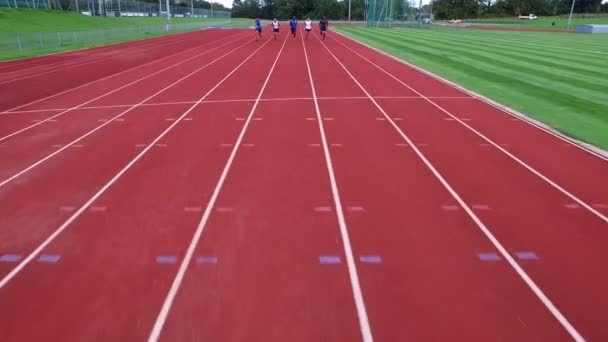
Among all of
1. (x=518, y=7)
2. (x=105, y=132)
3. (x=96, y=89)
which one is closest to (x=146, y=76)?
(x=96, y=89)

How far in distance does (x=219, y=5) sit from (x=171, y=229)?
164m

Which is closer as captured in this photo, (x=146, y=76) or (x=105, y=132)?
(x=105, y=132)

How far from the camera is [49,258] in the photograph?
4691 mm

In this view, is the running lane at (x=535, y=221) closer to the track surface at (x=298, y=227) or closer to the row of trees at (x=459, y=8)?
the track surface at (x=298, y=227)

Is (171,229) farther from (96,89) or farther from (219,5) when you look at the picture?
(219,5)

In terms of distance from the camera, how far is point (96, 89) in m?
14.0

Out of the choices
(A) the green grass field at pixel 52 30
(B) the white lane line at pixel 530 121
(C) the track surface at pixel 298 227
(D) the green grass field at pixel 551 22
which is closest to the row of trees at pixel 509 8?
(D) the green grass field at pixel 551 22

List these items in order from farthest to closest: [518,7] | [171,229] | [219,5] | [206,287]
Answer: [219,5] < [518,7] < [171,229] < [206,287]

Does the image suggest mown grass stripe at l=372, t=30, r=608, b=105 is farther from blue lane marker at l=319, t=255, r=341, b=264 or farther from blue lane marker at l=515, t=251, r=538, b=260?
blue lane marker at l=319, t=255, r=341, b=264

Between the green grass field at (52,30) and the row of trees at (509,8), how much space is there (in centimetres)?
7399

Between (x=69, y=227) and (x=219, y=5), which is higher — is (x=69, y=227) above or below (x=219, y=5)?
below

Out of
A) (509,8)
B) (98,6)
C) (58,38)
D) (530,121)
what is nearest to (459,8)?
(509,8)

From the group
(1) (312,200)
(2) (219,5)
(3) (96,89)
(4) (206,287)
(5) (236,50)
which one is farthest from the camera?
(2) (219,5)

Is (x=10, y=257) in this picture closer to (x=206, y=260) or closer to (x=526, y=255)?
(x=206, y=260)
